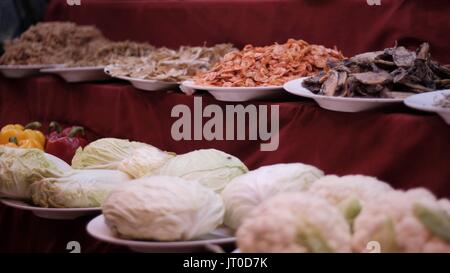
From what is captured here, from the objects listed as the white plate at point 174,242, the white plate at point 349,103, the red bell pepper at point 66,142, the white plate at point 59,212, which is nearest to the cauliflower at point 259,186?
the white plate at point 174,242

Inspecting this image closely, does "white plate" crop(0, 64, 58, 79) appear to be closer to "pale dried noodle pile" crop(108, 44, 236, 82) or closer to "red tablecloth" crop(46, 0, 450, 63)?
"pale dried noodle pile" crop(108, 44, 236, 82)

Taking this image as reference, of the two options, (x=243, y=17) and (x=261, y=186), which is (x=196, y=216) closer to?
(x=261, y=186)

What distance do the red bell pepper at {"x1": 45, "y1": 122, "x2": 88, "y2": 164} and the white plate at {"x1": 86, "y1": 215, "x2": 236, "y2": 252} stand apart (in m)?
1.17

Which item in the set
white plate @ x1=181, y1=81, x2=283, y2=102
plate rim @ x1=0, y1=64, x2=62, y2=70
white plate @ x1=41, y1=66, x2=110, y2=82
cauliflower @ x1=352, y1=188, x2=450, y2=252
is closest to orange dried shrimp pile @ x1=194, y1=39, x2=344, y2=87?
white plate @ x1=181, y1=81, x2=283, y2=102

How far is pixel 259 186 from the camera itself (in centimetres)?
149

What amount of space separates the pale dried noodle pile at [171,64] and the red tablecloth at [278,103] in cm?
9

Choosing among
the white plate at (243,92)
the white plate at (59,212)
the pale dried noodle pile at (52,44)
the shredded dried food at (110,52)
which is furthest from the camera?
the pale dried noodle pile at (52,44)

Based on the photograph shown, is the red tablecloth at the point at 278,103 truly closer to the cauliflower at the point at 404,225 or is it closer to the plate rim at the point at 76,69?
the plate rim at the point at 76,69

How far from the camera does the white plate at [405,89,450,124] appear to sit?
143 cm

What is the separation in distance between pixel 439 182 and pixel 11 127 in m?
2.10

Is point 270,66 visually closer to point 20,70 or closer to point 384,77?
point 384,77

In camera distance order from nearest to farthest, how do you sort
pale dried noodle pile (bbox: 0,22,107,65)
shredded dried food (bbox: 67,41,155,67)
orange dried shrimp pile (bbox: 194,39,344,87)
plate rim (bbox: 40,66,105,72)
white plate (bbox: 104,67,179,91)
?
orange dried shrimp pile (bbox: 194,39,344,87), white plate (bbox: 104,67,179,91), plate rim (bbox: 40,66,105,72), shredded dried food (bbox: 67,41,155,67), pale dried noodle pile (bbox: 0,22,107,65)

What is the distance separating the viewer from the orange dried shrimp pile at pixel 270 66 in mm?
2137

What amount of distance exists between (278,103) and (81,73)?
121 centimetres
